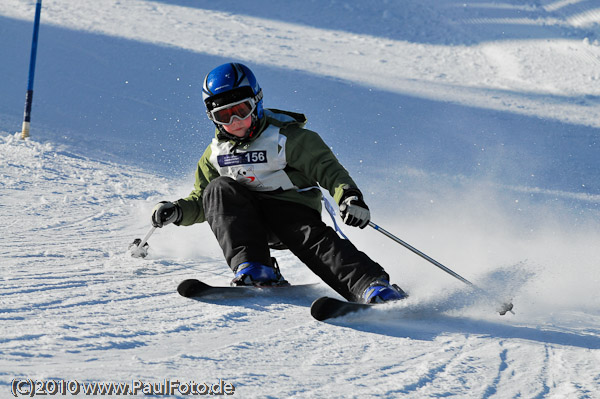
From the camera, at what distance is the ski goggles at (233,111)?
360 centimetres

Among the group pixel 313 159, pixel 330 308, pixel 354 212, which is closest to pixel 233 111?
pixel 313 159

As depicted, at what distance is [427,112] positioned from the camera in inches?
408

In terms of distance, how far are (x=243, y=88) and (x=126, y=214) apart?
2.08m

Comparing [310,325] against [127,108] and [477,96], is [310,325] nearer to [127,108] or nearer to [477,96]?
[127,108]

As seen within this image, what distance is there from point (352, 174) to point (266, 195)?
4.00m

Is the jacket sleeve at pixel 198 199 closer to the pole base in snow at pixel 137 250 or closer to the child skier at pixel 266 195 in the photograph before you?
the child skier at pixel 266 195

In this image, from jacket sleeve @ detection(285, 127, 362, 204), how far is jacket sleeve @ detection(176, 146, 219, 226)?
521 mm

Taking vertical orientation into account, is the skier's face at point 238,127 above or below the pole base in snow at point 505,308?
above

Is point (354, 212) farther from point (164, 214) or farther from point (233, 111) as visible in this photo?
point (164, 214)

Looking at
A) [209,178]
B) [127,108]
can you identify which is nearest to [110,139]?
[127,108]

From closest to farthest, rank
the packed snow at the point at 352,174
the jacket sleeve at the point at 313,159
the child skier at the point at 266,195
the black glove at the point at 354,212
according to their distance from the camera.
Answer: the packed snow at the point at 352,174
the black glove at the point at 354,212
the child skier at the point at 266,195
the jacket sleeve at the point at 313,159

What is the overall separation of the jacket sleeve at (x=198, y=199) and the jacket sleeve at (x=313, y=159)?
0.52 meters

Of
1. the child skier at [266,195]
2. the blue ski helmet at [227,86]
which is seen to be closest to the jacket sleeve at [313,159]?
the child skier at [266,195]

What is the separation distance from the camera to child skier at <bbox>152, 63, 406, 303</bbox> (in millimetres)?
3367
